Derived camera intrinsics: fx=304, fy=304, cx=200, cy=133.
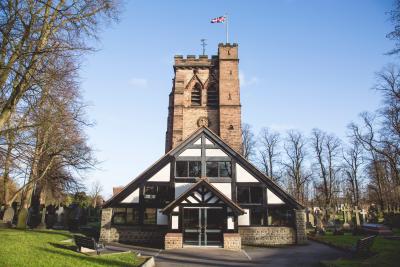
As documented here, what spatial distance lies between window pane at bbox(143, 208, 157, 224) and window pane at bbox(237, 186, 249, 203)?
226 inches

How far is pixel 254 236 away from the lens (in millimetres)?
19750

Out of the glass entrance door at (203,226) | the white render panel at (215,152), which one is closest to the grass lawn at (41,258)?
the glass entrance door at (203,226)

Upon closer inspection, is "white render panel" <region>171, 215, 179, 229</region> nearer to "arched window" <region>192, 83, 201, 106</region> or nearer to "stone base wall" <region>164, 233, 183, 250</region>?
"stone base wall" <region>164, 233, 183, 250</region>

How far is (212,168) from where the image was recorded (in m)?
21.3

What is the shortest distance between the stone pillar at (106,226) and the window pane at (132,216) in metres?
1.15

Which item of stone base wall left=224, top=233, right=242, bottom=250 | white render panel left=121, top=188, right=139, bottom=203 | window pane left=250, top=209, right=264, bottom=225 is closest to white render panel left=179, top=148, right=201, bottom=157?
white render panel left=121, top=188, right=139, bottom=203

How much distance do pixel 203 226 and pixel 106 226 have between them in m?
6.45

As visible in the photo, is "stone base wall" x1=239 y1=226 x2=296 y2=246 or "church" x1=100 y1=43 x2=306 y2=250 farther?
"stone base wall" x1=239 y1=226 x2=296 y2=246

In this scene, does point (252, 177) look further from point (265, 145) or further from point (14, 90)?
point (265, 145)

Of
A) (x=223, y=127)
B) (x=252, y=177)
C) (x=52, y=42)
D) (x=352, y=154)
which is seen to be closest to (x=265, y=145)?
(x=352, y=154)

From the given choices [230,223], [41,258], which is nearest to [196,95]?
[230,223]

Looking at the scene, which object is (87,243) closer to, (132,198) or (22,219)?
(132,198)

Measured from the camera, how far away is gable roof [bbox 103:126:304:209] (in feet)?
66.8

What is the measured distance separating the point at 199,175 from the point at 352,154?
30.7 meters
